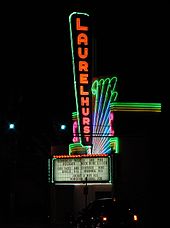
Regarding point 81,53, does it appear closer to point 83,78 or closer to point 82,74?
point 82,74

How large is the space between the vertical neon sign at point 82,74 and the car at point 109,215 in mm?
11163

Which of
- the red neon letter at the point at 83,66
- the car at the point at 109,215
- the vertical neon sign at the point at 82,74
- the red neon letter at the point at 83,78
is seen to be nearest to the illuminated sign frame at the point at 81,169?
the vertical neon sign at the point at 82,74

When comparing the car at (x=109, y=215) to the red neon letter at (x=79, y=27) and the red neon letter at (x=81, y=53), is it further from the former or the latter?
the red neon letter at (x=79, y=27)

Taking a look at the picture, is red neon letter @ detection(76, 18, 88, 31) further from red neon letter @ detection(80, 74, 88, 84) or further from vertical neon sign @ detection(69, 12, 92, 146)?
red neon letter @ detection(80, 74, 88, 84)

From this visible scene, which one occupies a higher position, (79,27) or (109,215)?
(79,27)

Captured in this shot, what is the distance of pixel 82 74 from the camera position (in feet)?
115

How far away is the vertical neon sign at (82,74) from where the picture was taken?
114ft

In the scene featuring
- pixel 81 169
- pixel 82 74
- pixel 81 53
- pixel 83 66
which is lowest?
pixel 81 169

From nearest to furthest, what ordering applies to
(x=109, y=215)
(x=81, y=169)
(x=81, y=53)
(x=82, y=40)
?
(x=109, y=215), (x=81, y=169), (x=81, y=53), (x=82, y=40)

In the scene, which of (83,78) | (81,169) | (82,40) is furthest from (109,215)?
(82,40)

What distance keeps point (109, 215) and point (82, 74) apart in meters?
13.5

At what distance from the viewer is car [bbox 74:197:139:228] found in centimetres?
2273

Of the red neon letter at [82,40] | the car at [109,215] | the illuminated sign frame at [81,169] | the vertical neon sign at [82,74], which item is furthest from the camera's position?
the red neon letter at [82,40]

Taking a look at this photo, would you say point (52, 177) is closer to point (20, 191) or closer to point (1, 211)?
point (20, 191)
